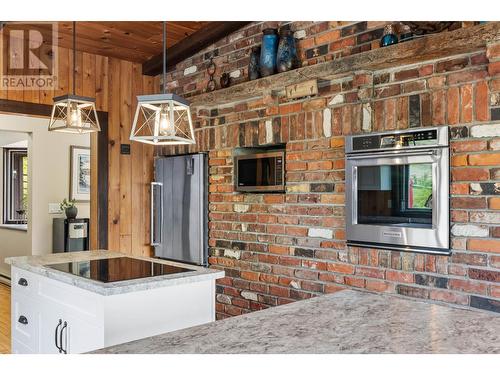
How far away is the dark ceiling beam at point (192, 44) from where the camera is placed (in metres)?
3.76

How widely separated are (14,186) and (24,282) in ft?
15.9

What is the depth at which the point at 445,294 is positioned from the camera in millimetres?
2496

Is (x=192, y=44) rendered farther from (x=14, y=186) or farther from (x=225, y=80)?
(x=14, y=186)

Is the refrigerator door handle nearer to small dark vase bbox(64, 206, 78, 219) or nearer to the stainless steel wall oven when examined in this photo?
small dark vase bbox(64, 206, 78, 219)

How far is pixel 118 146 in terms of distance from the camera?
443 centimetres

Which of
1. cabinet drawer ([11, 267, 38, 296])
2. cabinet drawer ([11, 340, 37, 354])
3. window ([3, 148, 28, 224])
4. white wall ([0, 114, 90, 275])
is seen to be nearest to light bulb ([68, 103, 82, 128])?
cabinet drawer ([11, 267, 38, 296])

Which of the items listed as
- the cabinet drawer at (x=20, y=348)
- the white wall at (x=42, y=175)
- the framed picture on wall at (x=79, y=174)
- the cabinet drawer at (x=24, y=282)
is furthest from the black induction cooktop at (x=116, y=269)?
the framed picture on wall at (x=79, y=174)

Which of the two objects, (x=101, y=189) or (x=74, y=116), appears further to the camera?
(x=101, y=189)

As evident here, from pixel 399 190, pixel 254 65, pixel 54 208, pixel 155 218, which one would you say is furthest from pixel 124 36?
pixel 54 208

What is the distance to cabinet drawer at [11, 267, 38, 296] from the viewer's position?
2.62 m

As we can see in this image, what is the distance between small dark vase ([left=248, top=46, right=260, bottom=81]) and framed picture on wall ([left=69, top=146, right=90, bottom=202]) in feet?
11.8

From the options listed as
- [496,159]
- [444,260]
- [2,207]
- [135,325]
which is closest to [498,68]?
[496,159]

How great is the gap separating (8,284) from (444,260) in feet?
18.6
